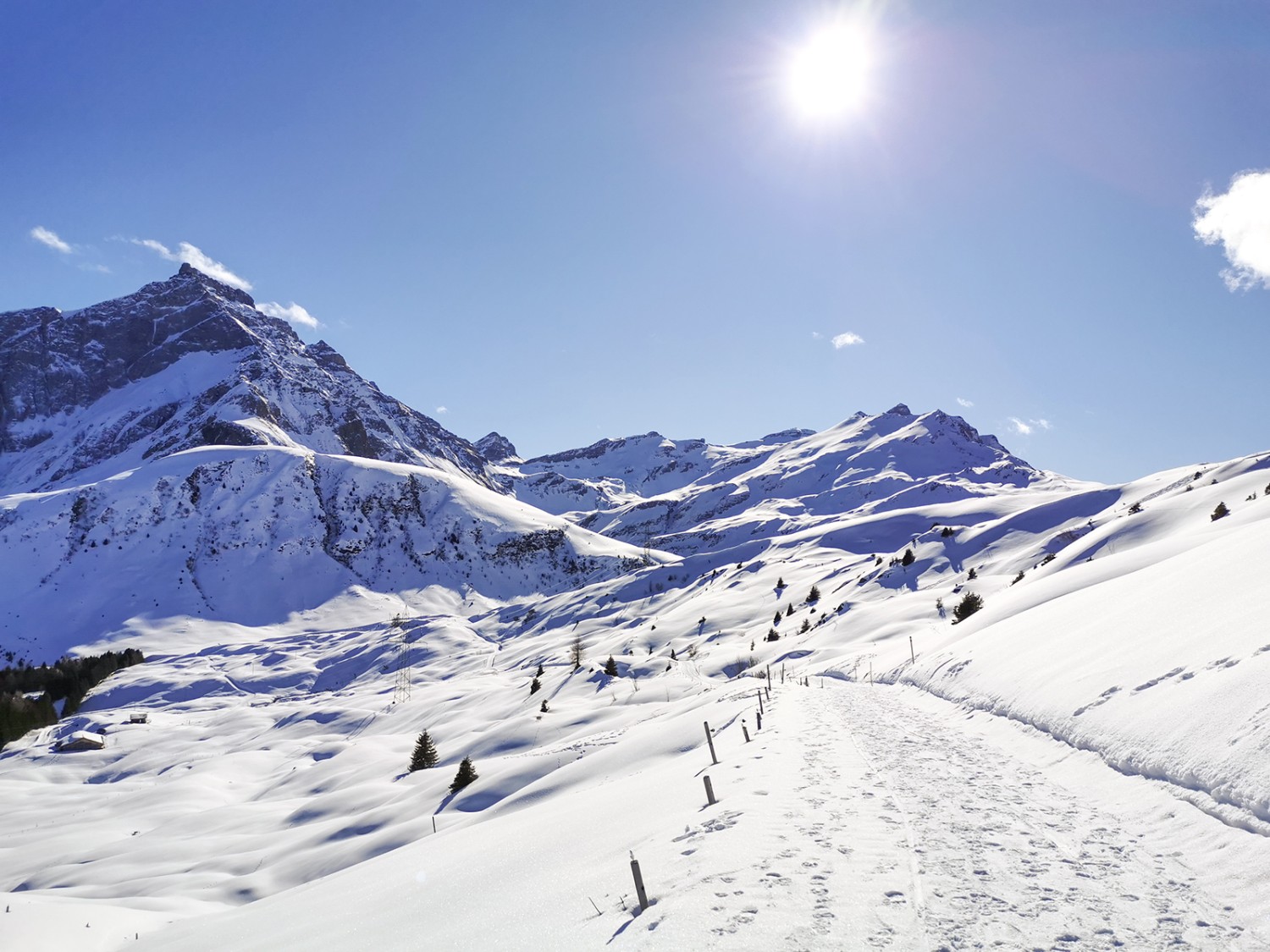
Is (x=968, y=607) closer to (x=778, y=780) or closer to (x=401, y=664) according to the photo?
(x=778, y=780)

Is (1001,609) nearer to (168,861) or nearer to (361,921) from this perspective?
(361,921)

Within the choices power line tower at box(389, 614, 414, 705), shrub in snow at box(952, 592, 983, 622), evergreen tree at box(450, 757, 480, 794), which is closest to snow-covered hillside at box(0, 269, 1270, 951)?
evergreen tree at box(450, 757, 480, 794)

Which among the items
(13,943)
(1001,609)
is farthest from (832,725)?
(13,943)

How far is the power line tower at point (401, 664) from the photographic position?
7188 centimetres

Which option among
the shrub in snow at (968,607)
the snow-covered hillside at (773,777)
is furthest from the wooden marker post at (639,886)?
the shrub in snow at (968,607)

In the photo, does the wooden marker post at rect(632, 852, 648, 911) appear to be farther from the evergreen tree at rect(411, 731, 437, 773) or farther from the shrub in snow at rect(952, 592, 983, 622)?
the shrub in snow at rect(952, 592, 983, 622)

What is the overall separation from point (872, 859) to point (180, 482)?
17233 cm

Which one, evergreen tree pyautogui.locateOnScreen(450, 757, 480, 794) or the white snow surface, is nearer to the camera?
the white snow surface

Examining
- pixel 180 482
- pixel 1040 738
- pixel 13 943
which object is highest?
pixel 180 482

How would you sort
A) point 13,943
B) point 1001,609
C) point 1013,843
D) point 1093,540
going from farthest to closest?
point 1093,540, point 1001,609, point 13,943, point 1013,843

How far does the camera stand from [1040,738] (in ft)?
43.5

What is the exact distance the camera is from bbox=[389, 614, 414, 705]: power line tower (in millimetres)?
71875

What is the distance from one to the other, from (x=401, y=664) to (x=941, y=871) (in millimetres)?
92564

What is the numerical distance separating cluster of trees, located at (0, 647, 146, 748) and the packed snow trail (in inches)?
3627
